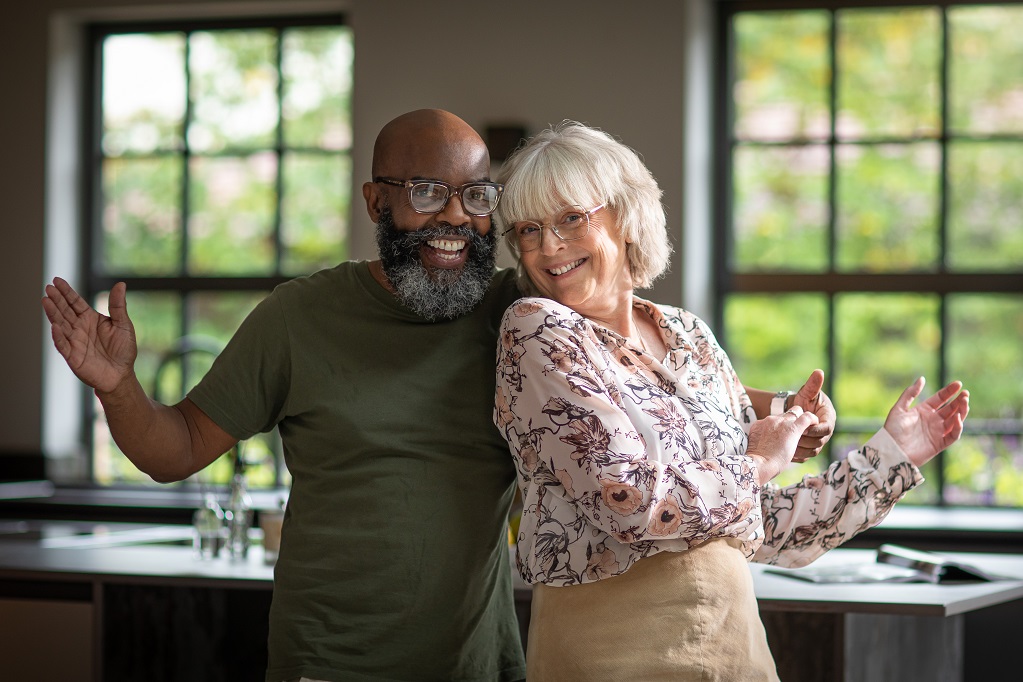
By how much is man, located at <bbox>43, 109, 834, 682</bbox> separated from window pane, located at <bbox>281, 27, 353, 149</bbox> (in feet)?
9.47

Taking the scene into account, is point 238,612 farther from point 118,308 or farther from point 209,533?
point 118,308

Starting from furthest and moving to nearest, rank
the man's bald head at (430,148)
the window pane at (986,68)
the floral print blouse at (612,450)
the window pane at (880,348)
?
the window pane at (880,348), the window pane at (986,68), the man's bald head at (430,148), the floral print blouse at (612,450)

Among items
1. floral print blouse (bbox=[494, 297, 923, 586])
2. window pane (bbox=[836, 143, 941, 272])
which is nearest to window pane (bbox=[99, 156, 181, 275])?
Result: window pane (bbox=[836, 143, 941, 272])

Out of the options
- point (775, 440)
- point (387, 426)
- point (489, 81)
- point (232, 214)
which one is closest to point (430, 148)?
point (387, 426)

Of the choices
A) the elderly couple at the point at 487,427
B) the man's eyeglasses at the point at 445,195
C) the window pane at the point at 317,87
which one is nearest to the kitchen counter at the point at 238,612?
the elderly couple at the point at 487,427

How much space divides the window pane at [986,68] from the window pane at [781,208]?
513 mm

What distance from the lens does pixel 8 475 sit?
15.9ft

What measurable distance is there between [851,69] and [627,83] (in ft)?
2.70

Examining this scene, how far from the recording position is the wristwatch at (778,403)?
6.57 feet

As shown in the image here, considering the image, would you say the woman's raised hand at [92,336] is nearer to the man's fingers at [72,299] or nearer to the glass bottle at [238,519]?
the man's fingers at [72,299]

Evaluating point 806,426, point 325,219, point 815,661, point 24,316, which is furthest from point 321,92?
point 806,426

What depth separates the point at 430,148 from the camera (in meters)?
1.94

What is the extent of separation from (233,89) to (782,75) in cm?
221

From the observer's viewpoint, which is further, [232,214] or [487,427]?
[232,214]
